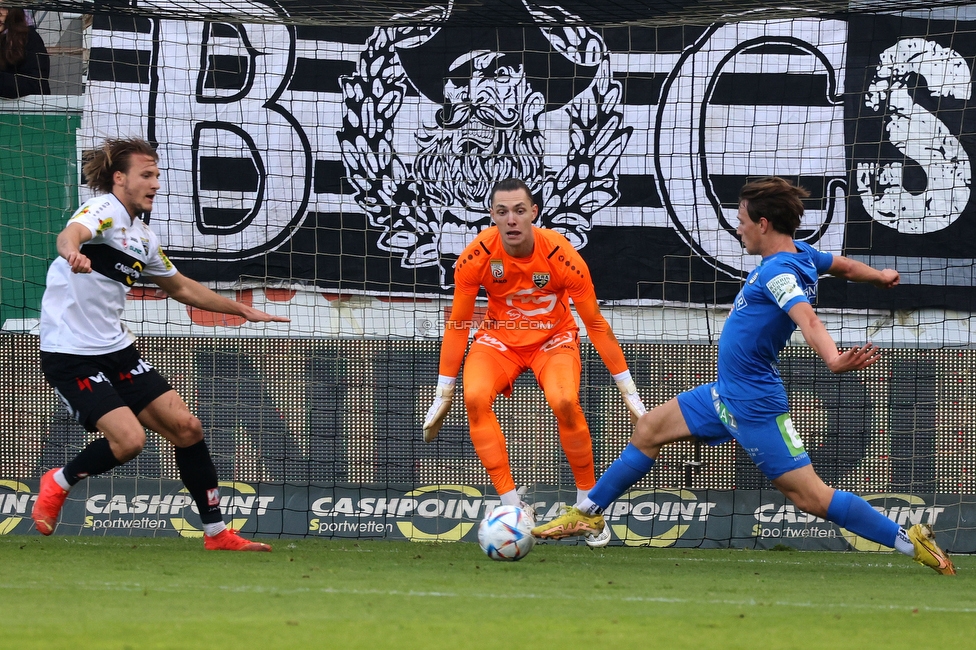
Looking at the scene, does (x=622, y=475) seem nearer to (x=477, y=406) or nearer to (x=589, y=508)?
(x=589, y=508)

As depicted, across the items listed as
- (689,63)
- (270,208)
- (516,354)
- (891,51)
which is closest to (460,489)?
(516,354)

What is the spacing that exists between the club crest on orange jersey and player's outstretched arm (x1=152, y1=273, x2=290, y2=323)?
1335 mm

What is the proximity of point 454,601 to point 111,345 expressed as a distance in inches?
110

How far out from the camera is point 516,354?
731 centimetres

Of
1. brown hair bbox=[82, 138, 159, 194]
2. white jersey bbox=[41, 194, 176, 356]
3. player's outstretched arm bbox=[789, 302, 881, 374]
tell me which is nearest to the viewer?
player's outstretched arm bbox=[789, 302, 881, 374]

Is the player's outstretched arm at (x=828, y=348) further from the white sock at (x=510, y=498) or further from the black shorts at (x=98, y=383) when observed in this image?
the black shorts at (x=98, y=383)

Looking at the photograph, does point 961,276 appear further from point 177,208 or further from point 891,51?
point 177,208

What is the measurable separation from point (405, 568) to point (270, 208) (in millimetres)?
4239

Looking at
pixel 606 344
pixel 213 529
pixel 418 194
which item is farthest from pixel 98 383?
pixel 418 194

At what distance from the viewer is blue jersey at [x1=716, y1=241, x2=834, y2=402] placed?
585cm

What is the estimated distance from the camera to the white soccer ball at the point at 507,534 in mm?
6168

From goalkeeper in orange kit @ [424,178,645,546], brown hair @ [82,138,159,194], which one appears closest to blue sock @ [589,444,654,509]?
goalkeeper in orange kit @ [424,178,645,546]

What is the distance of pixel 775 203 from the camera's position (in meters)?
5.88

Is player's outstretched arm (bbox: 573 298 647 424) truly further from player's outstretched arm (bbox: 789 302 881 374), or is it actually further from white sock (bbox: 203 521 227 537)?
white sock (bbox: 203 521 227 537)
